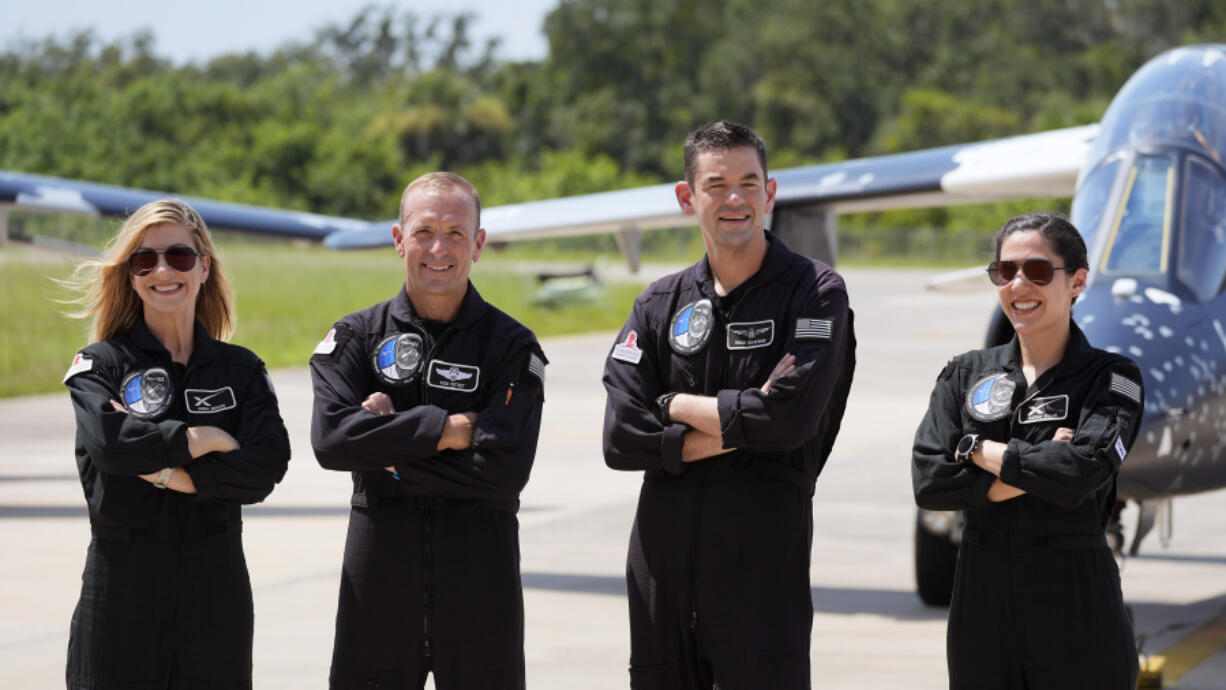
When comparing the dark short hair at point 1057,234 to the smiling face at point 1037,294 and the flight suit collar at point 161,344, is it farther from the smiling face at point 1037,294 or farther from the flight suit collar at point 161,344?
the flight suit collar at point 161,344

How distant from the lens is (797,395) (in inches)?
188

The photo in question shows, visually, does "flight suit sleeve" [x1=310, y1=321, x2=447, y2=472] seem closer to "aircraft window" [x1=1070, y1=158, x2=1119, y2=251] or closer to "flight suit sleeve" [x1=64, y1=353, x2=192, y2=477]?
"flight suit sleeve" [x1=64, y1=353, x2=192, y2=477]

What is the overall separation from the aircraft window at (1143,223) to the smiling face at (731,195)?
3.59m

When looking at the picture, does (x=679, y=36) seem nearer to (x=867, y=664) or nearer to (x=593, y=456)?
(x=593, y=456)

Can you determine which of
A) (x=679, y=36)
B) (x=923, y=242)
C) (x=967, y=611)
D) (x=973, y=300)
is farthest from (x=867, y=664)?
(x=679, y=36)

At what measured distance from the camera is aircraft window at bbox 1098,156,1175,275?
7.98 meters

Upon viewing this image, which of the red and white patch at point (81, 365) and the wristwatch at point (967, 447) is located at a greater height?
the red and white patch at point (81, 365)


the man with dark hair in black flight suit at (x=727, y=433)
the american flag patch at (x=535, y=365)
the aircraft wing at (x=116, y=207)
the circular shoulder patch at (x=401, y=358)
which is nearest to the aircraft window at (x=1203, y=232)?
the man with dark hair in black flight suit at (x=727, y=433)

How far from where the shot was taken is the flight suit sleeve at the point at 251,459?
4.84 m

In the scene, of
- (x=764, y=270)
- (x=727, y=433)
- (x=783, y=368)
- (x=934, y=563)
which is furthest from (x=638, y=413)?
(x=934, y=563)

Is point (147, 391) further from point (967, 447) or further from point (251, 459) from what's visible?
point (967, 447)

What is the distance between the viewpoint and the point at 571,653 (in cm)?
855

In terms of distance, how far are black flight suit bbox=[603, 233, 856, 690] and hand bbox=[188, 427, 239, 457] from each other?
114cm

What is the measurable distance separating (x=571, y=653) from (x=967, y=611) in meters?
4.04
